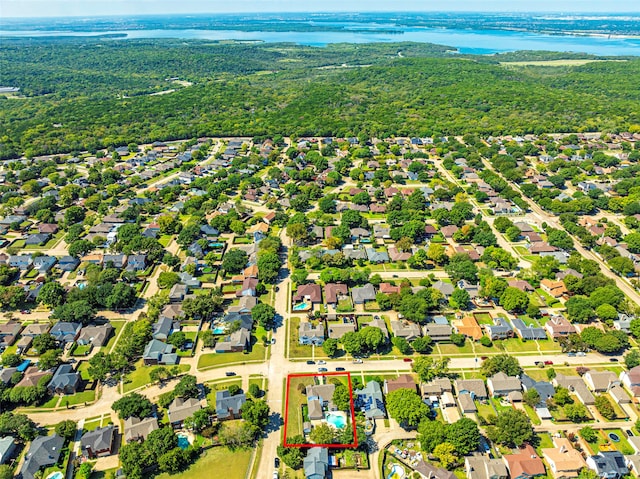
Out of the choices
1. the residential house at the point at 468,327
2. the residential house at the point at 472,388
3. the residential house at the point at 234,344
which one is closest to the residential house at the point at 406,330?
the residential house at the point at 468,327

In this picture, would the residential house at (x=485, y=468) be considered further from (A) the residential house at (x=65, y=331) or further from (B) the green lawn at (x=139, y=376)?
(A) the residential house at (x=65, y=331)

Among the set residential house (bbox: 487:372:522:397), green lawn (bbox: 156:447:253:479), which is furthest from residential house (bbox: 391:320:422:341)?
green lawn (bbox: 156:447:253:479)

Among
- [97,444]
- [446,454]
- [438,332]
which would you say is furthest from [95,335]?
[438,332]

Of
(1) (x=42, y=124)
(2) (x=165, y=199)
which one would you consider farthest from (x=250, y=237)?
(1) (x=42, y=124)

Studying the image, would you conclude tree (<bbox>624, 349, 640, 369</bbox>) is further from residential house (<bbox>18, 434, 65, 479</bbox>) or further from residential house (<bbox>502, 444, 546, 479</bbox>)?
residential house (<bbox>18, 434, 65, 479</bbox>)

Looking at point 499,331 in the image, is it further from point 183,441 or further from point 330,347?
point 183,441

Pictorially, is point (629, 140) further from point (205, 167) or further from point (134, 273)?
point (134, 273)
